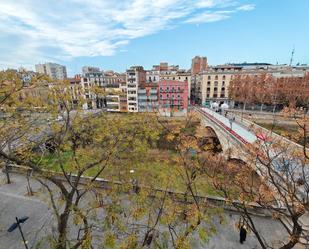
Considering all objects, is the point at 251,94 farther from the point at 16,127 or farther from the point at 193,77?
the point at 16,127

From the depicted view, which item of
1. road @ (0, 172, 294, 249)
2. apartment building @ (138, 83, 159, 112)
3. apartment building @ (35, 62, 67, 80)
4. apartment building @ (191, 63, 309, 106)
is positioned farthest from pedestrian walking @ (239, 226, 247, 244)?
apartment building @ (35, 62, 67, 80)

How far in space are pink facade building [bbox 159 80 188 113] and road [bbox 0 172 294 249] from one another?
36.7 m

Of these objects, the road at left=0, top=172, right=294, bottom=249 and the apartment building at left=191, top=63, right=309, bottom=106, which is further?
the apartment building at left=191, top=63, right=309, bottom=106

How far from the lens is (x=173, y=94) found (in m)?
46.8

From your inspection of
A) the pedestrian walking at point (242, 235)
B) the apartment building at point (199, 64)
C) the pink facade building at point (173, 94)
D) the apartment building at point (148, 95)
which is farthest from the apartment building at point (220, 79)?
the pedestrian walking at point (242, 235)

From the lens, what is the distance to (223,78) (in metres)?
48.9

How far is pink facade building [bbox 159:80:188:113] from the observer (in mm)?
46094

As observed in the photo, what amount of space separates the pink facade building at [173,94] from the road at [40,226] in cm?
3673

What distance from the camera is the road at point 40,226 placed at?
845 centimetres

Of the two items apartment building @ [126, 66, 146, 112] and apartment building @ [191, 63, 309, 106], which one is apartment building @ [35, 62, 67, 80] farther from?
apartment building @ [191, 63, 309, 106]

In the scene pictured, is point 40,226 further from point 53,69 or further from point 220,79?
point 53,69

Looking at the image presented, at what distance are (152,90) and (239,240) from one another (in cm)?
4088

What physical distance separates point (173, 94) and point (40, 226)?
40870 millimetres

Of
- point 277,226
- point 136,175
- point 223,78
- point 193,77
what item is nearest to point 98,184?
point 136,175
